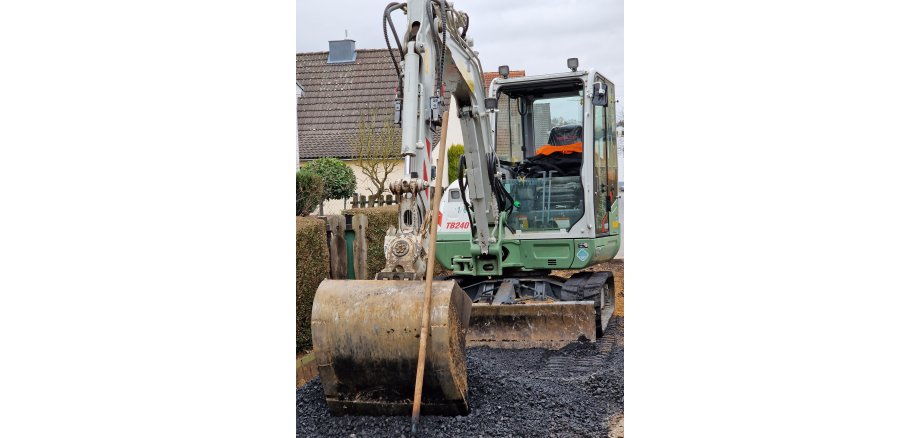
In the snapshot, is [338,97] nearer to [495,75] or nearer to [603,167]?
[495,75]

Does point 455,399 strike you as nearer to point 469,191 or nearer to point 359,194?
point 469,191

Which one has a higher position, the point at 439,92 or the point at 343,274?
the point at 439,92

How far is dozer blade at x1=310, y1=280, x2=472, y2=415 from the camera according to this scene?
3.23 m

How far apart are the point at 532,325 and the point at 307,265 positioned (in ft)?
5.75

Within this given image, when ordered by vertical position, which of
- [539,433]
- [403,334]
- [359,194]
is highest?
[359,194]

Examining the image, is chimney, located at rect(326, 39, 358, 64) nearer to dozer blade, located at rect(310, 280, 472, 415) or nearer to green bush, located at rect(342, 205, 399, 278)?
dozer blade, located at rect(310, 280, 472, 415)

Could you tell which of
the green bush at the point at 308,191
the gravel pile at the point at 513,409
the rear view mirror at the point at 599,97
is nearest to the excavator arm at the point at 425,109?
the gravel pile at the point at 513,409

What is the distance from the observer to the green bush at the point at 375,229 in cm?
586

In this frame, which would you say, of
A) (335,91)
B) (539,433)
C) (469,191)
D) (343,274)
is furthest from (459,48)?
(539,433)

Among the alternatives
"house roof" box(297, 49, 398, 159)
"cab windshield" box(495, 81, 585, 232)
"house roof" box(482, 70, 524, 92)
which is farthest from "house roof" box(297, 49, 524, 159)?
"cab windshield" box(495, 81, 585, 232)

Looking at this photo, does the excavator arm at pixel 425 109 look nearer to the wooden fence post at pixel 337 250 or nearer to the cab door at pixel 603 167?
Answer: the cab door at pixel 603 167

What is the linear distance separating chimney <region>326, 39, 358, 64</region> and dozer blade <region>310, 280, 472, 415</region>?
4.00 ft
